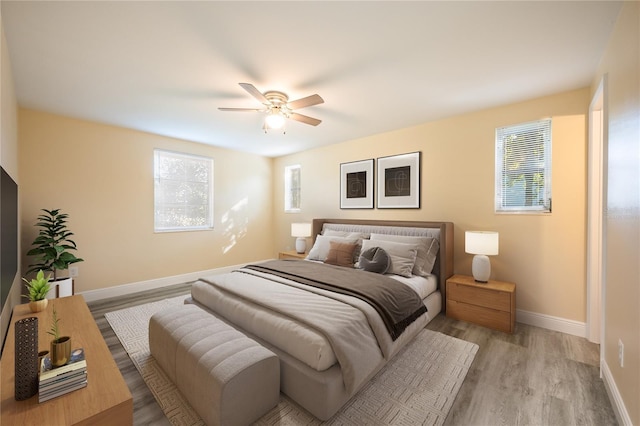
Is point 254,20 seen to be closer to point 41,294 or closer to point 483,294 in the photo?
point 41,294

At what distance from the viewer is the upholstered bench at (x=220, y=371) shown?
1495 millimetres

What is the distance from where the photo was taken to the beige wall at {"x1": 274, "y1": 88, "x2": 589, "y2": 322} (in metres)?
2.72

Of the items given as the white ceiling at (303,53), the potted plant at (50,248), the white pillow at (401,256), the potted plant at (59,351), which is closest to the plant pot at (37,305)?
the potted plant at (50,248)

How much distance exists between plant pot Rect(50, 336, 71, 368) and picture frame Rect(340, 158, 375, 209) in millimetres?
3839

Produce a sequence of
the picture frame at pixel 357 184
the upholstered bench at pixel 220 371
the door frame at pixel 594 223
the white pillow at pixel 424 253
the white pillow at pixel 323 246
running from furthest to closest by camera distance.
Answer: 1. the picture frame at pixel 357 184
2. the white pillow at pixel 323 246
3. the white pillow at pixel 424 253
4. the door frame at pixel 594 223
5. the upholstered bench at pixel 220 371

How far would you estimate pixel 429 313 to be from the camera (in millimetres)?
2957

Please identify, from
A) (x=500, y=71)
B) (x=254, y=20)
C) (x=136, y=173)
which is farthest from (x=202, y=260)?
(x=500, y=71)

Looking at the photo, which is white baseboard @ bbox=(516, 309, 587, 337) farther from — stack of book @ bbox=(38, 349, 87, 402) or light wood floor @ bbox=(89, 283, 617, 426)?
stack of book @ bbox=(38, 349, 87, 402)

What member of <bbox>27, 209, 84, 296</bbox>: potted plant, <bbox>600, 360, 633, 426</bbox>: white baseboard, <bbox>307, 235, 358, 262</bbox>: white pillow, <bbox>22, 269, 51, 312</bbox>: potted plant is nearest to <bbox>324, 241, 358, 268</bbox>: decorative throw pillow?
<bbox>307, 235, 358, 262</bbox>: white pillow

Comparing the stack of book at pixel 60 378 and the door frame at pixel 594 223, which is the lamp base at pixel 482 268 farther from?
the stack of book at pixel 60 378

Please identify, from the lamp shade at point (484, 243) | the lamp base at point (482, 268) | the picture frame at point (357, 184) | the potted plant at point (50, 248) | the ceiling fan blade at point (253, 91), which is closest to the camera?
the ceiling fan blade at point (253, 91)

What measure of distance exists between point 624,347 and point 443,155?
8.50 feet

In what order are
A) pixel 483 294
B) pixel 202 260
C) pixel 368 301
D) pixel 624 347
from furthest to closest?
pixel 202 260 → pixel 483 294 → pixel 368 301 → pixel 624 347

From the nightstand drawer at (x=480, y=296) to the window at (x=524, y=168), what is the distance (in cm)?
102
